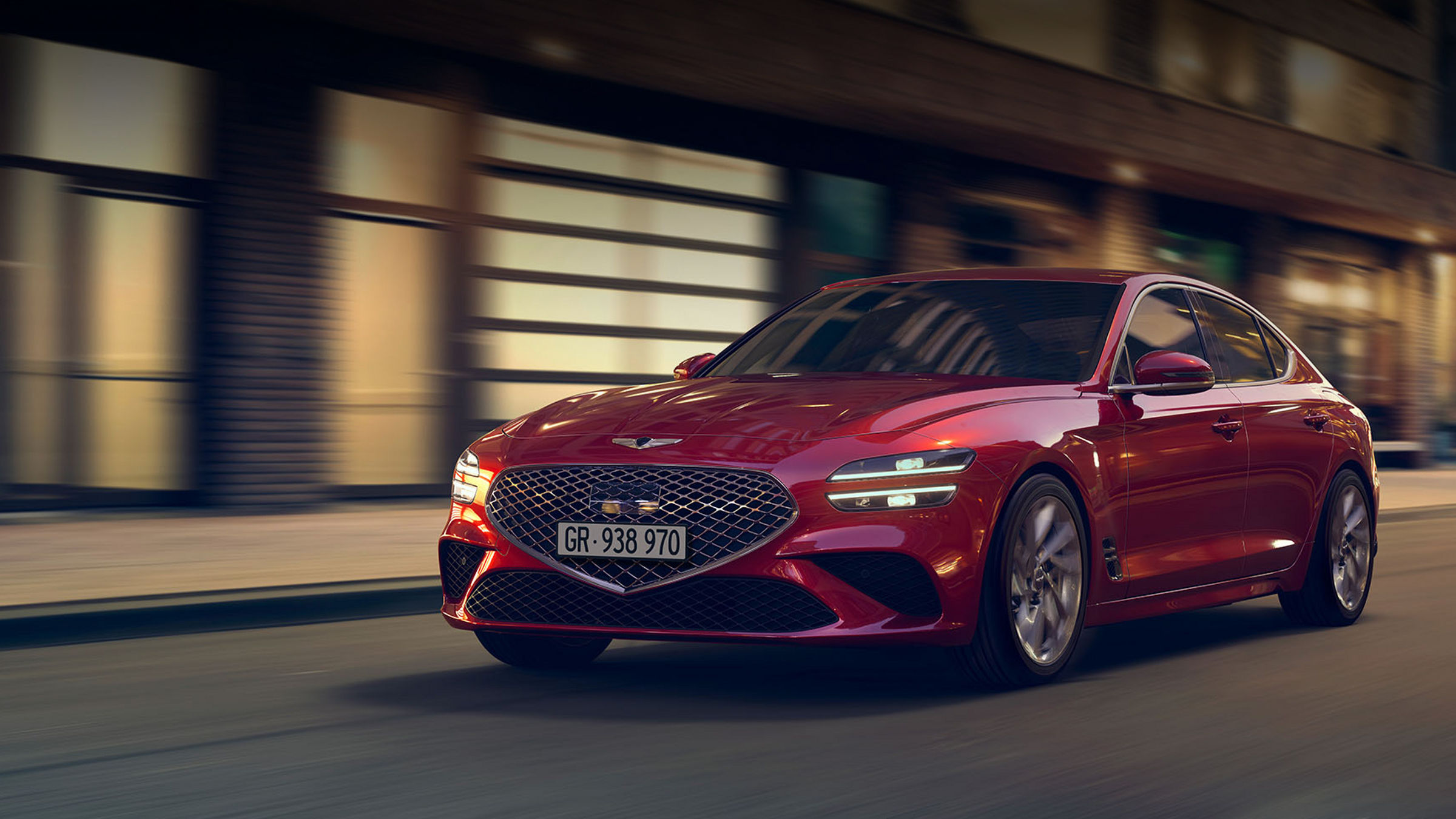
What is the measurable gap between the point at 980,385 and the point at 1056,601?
0.77 m

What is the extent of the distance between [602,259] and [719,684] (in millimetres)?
9651

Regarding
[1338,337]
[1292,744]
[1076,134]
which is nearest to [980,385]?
[1292,744]

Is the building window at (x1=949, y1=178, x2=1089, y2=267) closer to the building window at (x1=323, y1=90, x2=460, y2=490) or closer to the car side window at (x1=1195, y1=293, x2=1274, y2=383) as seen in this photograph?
the building window at (x1=323, y1=90, x2=460, y2=490)

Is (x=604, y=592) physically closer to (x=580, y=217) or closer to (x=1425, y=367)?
(x=580, y=217)

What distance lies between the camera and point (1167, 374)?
6691mm

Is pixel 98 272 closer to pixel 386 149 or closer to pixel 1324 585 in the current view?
pixel 386 149

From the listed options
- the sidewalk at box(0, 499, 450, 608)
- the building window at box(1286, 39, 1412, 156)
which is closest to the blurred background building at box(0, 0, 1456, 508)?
the sidewalk at box(0, 499, 450, 608)

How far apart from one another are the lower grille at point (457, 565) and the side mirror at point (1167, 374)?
2334 mm

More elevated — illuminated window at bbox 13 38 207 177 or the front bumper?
illuminated window at bbox 13 38 207 177

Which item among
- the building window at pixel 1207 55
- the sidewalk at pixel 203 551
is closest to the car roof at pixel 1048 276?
the sidewalk at pixel 203 551

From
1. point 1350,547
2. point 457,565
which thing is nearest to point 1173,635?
point 1350,547

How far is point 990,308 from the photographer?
279 inches

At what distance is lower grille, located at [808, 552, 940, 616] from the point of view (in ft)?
18.6

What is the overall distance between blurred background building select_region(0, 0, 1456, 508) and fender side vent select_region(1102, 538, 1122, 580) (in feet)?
24.8
